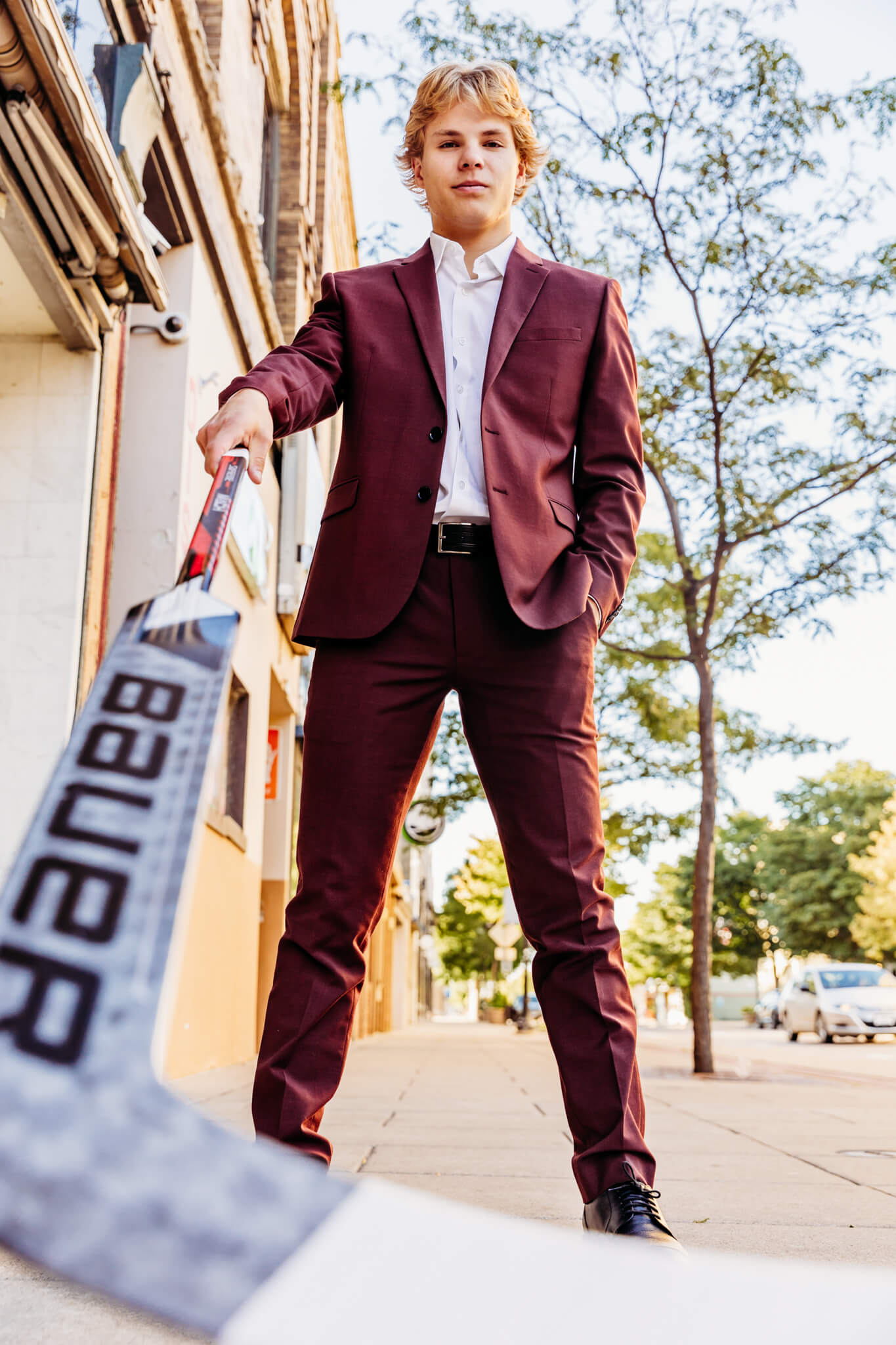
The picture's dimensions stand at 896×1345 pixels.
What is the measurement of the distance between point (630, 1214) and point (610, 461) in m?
1.37

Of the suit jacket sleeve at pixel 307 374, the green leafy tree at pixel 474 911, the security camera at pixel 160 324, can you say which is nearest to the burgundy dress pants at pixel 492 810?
the suit jacket sleeve at pixel 307 374

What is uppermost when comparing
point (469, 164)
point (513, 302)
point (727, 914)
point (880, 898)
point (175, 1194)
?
point (469, 164)

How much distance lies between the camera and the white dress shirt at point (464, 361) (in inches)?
89.4

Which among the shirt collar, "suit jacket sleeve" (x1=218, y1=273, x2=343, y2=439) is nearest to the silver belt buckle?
"suit jacket sleeve" (x1=218, y1=273, x2=343, y2=439)

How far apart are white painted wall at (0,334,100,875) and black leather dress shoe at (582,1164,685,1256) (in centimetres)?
350

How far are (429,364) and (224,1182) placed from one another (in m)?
1.65

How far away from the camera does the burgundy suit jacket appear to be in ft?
7.21

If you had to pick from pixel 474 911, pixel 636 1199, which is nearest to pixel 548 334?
pixel 636 1199

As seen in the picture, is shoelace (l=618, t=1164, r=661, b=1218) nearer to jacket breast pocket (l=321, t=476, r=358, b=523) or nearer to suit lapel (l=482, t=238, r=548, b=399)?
jacket breast pocket (l=321, t=476, r=358, b=523)

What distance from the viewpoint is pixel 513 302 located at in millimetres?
2424

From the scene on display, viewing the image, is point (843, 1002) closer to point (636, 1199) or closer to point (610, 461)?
point (610, 461)

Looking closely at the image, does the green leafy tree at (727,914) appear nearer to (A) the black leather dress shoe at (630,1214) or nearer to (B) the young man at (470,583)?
(B) the young man at (470,583)

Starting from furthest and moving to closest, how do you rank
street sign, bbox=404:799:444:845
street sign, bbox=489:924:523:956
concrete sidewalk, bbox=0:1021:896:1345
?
street sign, bbox=489:924:523:956 < street sign, bbox=404:799:444:845 < concrete sidewalk, bbox=0:1021:896:1345

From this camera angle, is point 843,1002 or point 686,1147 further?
point 843,1002
